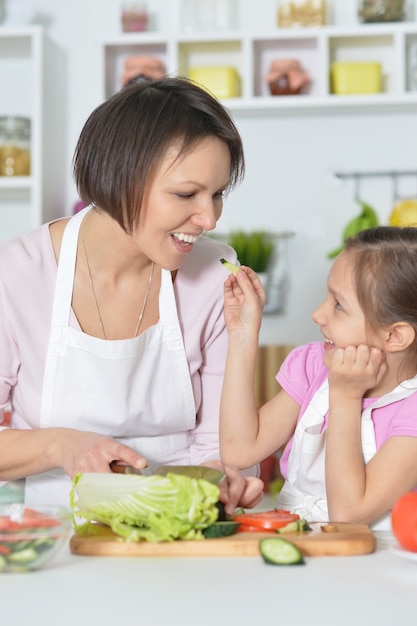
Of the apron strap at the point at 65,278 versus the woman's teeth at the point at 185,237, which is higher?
the woman's teeth at the point at 185,237

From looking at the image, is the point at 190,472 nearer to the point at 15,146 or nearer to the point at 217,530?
the point at 217,530

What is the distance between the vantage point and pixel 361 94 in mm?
3223

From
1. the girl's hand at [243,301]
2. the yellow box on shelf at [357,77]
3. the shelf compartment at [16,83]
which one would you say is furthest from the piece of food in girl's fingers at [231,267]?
the shelf compartment at [16,83]

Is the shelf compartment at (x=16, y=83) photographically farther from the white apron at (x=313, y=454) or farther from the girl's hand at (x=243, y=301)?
the white apron at (x=313, y=454)

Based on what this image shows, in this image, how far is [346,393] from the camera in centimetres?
151

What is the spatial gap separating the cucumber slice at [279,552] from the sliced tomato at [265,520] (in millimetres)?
90

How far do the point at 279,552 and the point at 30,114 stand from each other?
2.74m

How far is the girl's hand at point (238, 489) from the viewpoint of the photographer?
4.55ft

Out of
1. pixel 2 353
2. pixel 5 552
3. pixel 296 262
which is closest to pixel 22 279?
pixel 2 353

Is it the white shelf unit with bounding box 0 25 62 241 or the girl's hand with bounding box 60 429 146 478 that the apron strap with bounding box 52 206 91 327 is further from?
the white shelf unit with bounding box 0 25 62 241

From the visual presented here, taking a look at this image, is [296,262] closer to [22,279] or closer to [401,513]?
[22,279]

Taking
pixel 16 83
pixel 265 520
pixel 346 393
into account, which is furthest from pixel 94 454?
pixel 16 83

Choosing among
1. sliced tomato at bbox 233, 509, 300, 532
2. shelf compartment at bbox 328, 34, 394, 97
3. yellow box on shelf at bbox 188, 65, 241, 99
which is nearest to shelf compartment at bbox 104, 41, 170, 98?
yellow box on shelf at bbox 188, 65, 241, 99

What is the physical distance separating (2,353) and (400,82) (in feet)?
6.45
